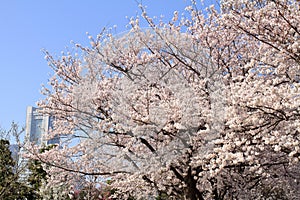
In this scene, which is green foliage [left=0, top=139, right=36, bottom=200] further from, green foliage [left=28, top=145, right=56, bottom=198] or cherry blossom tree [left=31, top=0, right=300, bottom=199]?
cherry blossom tree [left=31, top=0, right=300, bottom=199]

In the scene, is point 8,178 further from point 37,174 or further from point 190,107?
point 190,107

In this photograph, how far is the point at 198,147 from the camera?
569cm

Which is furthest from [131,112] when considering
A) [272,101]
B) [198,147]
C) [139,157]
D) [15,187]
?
[15,187]

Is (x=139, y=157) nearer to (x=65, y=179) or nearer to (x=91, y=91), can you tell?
(x=91, y=91)

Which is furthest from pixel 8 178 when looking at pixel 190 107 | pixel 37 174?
pixel 190 107

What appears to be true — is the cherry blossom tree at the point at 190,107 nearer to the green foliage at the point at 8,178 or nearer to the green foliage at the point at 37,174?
the green foliage at the point at 8,178

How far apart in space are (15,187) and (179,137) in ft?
23.8

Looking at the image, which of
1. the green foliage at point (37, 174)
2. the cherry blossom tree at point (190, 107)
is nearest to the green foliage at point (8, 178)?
the green foliage at point (37, 174)

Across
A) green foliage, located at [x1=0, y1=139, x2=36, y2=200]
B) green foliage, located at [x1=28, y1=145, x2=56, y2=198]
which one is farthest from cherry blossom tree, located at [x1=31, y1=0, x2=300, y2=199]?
green foliage, located at [x1=28, y1=145, x2=56, y2=198]

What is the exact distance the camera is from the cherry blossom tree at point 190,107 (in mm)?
4648

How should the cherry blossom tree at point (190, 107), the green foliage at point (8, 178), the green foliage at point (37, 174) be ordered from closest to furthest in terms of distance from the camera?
1. the cherry blossom tree at point (190, 107)
2. the green foliage at point (8, 178)
3. the green foliage at point (37, 174)

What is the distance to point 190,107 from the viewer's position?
5.68m

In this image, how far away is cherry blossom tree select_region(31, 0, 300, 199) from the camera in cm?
465

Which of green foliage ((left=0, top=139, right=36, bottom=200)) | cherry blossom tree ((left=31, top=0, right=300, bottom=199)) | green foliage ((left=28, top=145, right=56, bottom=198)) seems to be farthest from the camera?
green foliage ((left=28, top=145, right=56, bottom=198))
